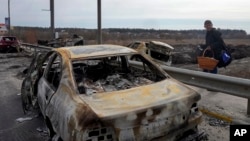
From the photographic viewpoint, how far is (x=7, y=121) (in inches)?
286

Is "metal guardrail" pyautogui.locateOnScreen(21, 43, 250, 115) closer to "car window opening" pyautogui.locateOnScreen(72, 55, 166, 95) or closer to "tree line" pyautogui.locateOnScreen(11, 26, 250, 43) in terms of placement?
"car window opening" pyautogui.locateOnScreen(72, 55, 166, 95)

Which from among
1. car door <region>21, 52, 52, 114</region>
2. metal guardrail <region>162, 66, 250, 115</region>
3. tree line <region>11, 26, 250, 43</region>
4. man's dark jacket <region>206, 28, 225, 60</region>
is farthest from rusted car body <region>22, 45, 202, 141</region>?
tree line <region>11, 26, 250, 43</region>

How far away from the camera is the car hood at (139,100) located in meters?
4.17

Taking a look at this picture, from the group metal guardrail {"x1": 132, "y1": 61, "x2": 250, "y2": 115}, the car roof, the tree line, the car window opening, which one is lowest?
metal guardrail {"x1": 132, "y1": 61, "x2": 250, "y2": 115}

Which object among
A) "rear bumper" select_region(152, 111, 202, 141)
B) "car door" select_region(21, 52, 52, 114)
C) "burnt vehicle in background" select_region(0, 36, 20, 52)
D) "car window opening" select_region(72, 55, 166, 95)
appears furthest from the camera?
"burnt vehicle in background" select_region(0, 36, 20, 52)

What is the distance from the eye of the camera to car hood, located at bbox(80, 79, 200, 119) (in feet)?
13.7

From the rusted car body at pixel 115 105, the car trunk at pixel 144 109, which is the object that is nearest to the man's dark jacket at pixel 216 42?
the rusted car body at pixel 115 105

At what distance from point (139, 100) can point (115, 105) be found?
0.32 m

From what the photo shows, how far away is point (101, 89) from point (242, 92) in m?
2.59

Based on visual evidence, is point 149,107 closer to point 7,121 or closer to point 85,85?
point 85,85

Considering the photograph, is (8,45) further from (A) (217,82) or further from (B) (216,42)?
(A) (217,82)

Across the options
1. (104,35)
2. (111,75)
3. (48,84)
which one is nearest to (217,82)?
A: (111,75)

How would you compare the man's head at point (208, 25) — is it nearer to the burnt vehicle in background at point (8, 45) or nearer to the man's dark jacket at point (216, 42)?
the man's dark jacket at point (216, 42)

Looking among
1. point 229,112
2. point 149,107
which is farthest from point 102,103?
point 229,112
